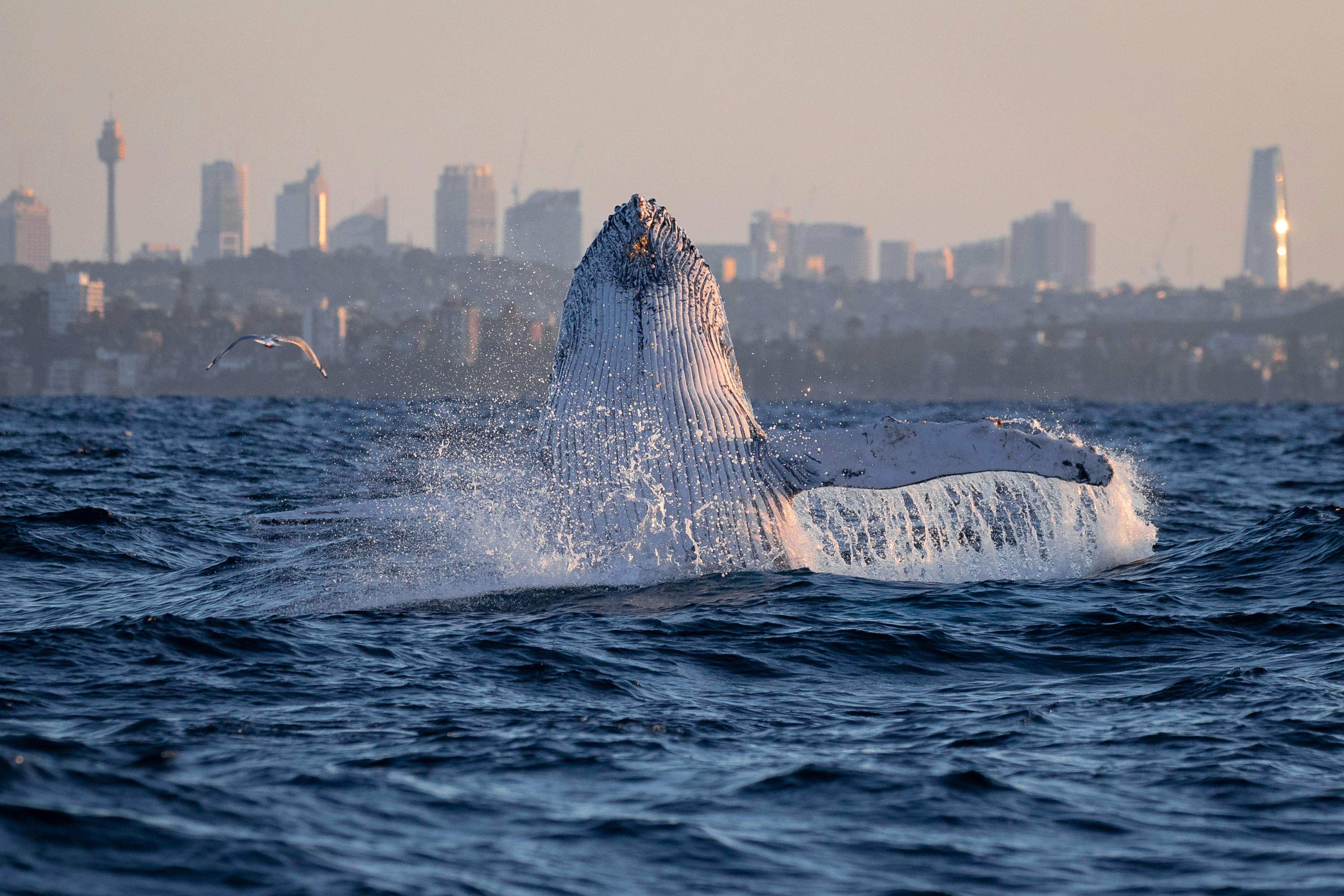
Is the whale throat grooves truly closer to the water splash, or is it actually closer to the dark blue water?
the dark blue water

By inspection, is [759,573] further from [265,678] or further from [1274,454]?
[1274,454]

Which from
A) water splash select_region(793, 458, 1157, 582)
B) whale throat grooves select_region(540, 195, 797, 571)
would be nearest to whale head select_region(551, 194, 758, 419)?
whale throat grooves select_region(540, 195, 797, 571)

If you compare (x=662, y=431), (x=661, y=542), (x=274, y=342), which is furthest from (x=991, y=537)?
(x=274, y=342)

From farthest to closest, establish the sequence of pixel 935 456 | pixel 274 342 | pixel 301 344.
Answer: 1. pixel 301 344
2. pixel 274 342
3. pixel 935 456

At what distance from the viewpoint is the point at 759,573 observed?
12.9m

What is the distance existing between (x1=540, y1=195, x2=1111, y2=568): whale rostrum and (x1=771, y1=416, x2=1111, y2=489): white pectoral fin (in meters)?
0.02

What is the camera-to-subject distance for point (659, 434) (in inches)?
486

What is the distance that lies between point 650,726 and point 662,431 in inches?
164

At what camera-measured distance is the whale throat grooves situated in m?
12.4

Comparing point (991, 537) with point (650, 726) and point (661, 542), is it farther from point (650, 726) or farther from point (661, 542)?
point (650, 726)

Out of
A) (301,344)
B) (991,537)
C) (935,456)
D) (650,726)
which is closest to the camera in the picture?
(650,726)

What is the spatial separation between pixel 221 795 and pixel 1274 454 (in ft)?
123

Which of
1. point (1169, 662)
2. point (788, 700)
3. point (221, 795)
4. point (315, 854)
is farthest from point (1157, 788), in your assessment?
point (221, 795)

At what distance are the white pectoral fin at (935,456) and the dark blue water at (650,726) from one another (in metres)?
1.15
